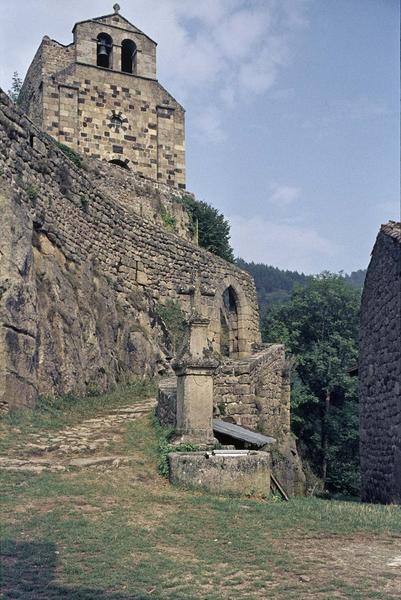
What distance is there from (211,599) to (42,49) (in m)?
27.6

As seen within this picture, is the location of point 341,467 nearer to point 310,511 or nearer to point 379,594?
point 310,511

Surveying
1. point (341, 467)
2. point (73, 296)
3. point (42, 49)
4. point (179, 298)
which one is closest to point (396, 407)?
point (73, 296)

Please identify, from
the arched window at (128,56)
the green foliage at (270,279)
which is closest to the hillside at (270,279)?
the green foliage at (270,279)

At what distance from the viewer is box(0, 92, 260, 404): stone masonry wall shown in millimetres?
11430

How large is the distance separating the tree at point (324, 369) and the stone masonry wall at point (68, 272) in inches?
547

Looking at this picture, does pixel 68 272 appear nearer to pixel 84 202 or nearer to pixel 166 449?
pixel 84 202

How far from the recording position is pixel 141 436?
1080cm

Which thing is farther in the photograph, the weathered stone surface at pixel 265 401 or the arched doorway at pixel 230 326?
the arched doorway at pixel 230 326

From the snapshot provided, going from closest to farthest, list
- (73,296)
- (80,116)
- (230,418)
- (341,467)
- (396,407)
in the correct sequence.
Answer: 1. (396,407)
2. (73,296)
3. (230,418)
4. (80,116)
5. (341,467)

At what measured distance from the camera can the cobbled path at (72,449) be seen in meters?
8.65

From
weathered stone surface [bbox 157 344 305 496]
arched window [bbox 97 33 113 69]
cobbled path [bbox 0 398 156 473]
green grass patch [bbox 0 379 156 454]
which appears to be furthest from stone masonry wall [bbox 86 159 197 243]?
cobbled path [bbox 0 398 156 473]

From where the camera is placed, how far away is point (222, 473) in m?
8.55

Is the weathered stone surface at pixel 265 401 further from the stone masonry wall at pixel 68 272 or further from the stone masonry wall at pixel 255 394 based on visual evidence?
the stone masonry wall at pixel 68 272

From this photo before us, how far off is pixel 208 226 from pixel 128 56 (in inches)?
383
